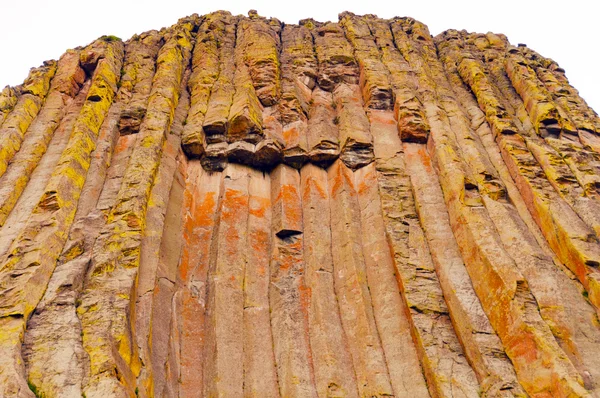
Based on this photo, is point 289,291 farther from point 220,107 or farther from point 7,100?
point 7,100

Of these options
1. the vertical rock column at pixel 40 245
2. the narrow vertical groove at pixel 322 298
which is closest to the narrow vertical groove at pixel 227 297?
the narrow vertical groove at pixel 322 298

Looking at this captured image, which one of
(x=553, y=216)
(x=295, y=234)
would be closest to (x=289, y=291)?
(x=295, y=234)

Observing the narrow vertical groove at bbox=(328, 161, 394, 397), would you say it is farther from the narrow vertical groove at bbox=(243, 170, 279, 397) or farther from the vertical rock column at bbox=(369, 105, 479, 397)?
the narrow vertical groove at bbox=(243, 170, 279, 397)

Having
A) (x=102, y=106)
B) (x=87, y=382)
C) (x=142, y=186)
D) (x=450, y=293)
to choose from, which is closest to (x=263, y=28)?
(x=102, y=106)

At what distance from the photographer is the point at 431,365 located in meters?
11.7

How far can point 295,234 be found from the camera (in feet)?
52.3

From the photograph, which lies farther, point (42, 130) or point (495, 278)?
point (42, 130)

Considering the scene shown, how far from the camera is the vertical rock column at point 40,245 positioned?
10362mm

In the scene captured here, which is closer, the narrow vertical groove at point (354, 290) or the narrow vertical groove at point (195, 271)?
the narrow vertical groove at point (354, 290)

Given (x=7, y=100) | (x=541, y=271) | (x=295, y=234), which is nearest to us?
(x=541, y=271)

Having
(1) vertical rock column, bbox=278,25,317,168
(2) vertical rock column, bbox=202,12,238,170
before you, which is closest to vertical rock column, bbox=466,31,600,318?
(1) vertical rock column, bbox=278,25,317,168

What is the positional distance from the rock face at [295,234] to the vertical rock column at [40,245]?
0.18 feet

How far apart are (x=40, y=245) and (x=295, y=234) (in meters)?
6.51

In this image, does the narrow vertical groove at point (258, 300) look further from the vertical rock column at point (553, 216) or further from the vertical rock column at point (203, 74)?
the vertical rock column at point (553, 216)
